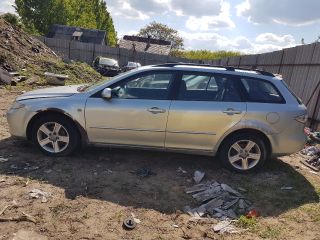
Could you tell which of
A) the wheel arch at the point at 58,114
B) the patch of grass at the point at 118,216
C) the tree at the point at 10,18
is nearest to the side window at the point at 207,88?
the wheel arch at the point at 58,114

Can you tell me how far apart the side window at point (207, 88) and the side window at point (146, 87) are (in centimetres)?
27

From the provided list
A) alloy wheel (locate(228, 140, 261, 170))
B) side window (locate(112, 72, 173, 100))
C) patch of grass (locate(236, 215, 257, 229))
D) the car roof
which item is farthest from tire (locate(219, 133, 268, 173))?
patch of grass (locate(236, 215, 257, 229))

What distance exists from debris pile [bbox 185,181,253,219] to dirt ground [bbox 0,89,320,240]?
155 mm

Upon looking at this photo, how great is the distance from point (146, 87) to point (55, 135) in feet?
5.64

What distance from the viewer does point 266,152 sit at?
629 cm

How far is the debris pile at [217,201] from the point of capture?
5.05 m

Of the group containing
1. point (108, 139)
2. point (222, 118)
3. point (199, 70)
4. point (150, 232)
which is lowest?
point (150, 232)

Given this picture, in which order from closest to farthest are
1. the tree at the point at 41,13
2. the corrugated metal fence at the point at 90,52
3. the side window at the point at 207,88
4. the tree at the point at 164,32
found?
1. the side window at the point at 207,88
2. the corrugated metal fence at the point at 90,52
3. the tree at the point at 41,13
4. the tree at the point at 164,32

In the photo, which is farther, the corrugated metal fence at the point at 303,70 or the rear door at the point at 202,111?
the corrugated metal fence at the point at 303,70

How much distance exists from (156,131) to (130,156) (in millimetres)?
873

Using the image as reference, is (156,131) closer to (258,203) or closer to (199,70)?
(199,70)

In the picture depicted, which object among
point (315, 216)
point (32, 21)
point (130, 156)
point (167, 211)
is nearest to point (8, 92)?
point (130, 156)

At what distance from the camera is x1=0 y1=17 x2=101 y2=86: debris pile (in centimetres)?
Result: 1427

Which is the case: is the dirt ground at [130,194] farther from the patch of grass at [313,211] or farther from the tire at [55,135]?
the tire at [55,135]
